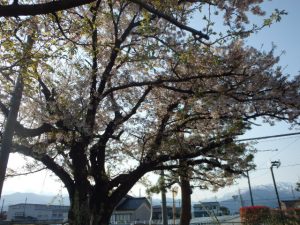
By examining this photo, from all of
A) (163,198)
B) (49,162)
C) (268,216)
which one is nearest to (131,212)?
(268,216)

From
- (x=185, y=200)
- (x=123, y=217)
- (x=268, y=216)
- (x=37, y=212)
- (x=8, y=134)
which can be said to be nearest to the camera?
A: (x=8, y=134)

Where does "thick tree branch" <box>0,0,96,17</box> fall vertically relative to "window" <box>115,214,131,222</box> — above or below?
above

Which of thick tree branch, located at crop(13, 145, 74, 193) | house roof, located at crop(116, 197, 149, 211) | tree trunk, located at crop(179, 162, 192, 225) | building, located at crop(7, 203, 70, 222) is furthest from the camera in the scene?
building, located at crop(7, 203, 70, 222)

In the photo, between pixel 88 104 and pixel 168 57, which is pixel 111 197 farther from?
pixel 168 57

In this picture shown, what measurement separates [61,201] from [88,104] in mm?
5681

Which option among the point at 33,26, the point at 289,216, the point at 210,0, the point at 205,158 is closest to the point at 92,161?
the point at 205,158

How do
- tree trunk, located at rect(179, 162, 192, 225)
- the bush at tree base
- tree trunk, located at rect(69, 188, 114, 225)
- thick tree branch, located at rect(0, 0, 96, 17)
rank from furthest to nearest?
the bush at tree base, tree trunk, located at rect(179, 162, 192, 225), tree trunk, located at rect(69, 188, 114, 225), thick tree branch, located at rect(0, 0, 96, 17)

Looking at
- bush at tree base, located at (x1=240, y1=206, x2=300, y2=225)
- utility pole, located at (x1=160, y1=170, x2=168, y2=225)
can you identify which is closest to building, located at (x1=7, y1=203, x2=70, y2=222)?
bush at tree base, located at (x1=240, y1=206, x2=300, y2=225)

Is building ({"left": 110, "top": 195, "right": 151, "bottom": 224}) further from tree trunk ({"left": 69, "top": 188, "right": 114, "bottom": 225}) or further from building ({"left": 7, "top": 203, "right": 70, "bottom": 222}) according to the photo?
tree trunk ({"left": 69, "top": 188, "right": 114, "bottom": 225})

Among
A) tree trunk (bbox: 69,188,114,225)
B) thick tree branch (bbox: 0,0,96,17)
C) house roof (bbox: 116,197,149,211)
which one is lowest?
tree trunk (bbox: 69,188,114,225)

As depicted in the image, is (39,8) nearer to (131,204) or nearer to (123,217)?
(123,217)

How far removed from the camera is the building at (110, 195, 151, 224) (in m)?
48.1

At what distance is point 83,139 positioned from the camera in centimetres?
1191

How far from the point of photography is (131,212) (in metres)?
48.3
